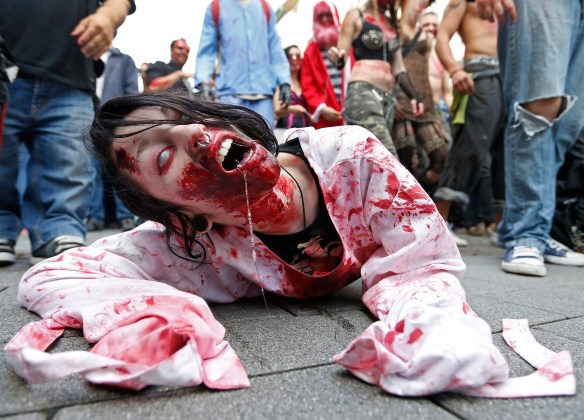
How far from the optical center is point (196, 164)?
3.67ft

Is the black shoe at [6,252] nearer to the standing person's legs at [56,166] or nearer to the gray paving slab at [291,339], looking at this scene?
the standing person's legs at [56,166]

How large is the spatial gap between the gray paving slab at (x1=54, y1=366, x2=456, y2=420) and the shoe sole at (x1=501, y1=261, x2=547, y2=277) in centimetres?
153

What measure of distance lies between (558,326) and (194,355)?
35.9 inches

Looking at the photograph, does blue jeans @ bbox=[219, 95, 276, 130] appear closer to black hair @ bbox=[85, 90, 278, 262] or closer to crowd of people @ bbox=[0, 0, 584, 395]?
crowd of people @ bbox=[0, 0, 584, 395]

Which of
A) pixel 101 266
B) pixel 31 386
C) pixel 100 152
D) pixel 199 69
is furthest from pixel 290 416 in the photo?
pixel 199 69

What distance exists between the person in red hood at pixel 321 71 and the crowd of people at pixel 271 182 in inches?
2.1

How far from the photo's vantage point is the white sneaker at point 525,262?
6.51 ft

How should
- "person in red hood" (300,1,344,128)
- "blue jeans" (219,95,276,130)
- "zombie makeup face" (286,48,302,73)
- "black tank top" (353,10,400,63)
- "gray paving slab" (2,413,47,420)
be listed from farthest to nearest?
"zombie makeup face" (286,48,302,73) → "person in red hood" (300,1,344,128) → "blue jeans" (219,95,276,130) → "black tank top" (353,10,400,63) → "gray paving slab" (2,413,47,420)

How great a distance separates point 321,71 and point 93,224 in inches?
98.5

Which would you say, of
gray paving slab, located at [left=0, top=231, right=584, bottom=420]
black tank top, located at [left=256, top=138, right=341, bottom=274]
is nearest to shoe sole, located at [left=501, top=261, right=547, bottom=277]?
gray paving slab, located at [left=0, top=231, right=584, bottom=420]

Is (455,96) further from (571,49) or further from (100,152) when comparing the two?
(100,152)

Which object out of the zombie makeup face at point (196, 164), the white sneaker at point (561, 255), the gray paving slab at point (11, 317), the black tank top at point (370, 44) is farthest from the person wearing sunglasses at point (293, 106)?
the gray paving slab at point (11, 317)

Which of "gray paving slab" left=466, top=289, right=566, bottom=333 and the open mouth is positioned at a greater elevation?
the open mouth

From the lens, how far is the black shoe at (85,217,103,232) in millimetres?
4246
